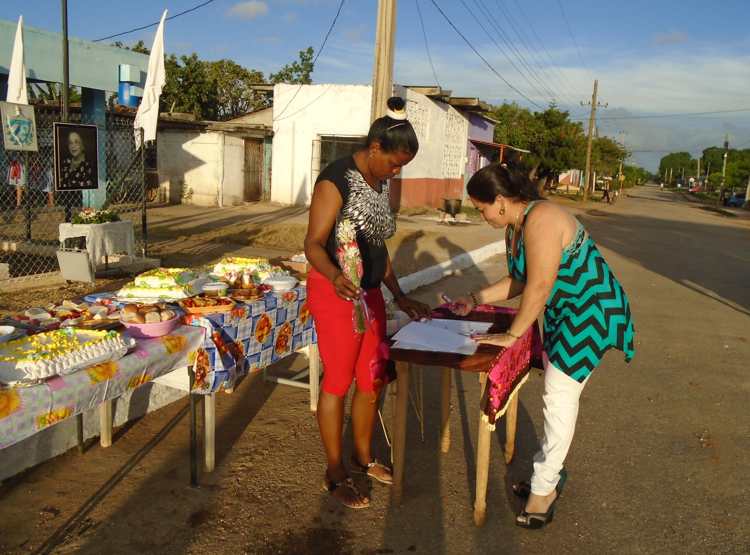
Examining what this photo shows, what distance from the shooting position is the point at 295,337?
404 centimetres

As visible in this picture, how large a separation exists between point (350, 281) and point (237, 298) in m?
1.01

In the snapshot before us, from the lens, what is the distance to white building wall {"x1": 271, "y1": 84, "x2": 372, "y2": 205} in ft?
Result: 66.8

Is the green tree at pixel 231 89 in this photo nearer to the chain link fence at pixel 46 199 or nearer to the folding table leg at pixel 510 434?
the chain link fence at pixel 46 199

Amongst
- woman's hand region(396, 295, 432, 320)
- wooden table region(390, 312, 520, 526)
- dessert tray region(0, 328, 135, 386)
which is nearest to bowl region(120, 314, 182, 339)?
dessert tray region(0, 328, 135, 386)

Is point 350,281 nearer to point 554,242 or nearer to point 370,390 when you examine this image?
point 370,390

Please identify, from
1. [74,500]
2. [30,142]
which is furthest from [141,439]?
[30,142]

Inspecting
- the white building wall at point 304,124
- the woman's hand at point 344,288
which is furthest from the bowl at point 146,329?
the white building wall at point 304,124

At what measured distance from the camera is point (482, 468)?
119 inches

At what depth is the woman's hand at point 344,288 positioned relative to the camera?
9.12 feet

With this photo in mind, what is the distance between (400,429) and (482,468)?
0.45 meters

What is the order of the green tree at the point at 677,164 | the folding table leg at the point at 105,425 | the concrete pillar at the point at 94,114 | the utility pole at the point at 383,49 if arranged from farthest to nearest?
the green tree at the point at 677,164
the concrete pillar at the point at 94,114
the utility pole at the point at 383,49
the folding table leg at the point at 105,425

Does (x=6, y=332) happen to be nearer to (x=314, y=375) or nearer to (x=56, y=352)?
(x=56, y=352)

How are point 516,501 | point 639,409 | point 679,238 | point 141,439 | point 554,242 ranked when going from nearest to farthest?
point 554,242
point 516,501
point 141,439
point 639,409
point 679,238

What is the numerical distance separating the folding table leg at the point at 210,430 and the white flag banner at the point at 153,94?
735 cm
